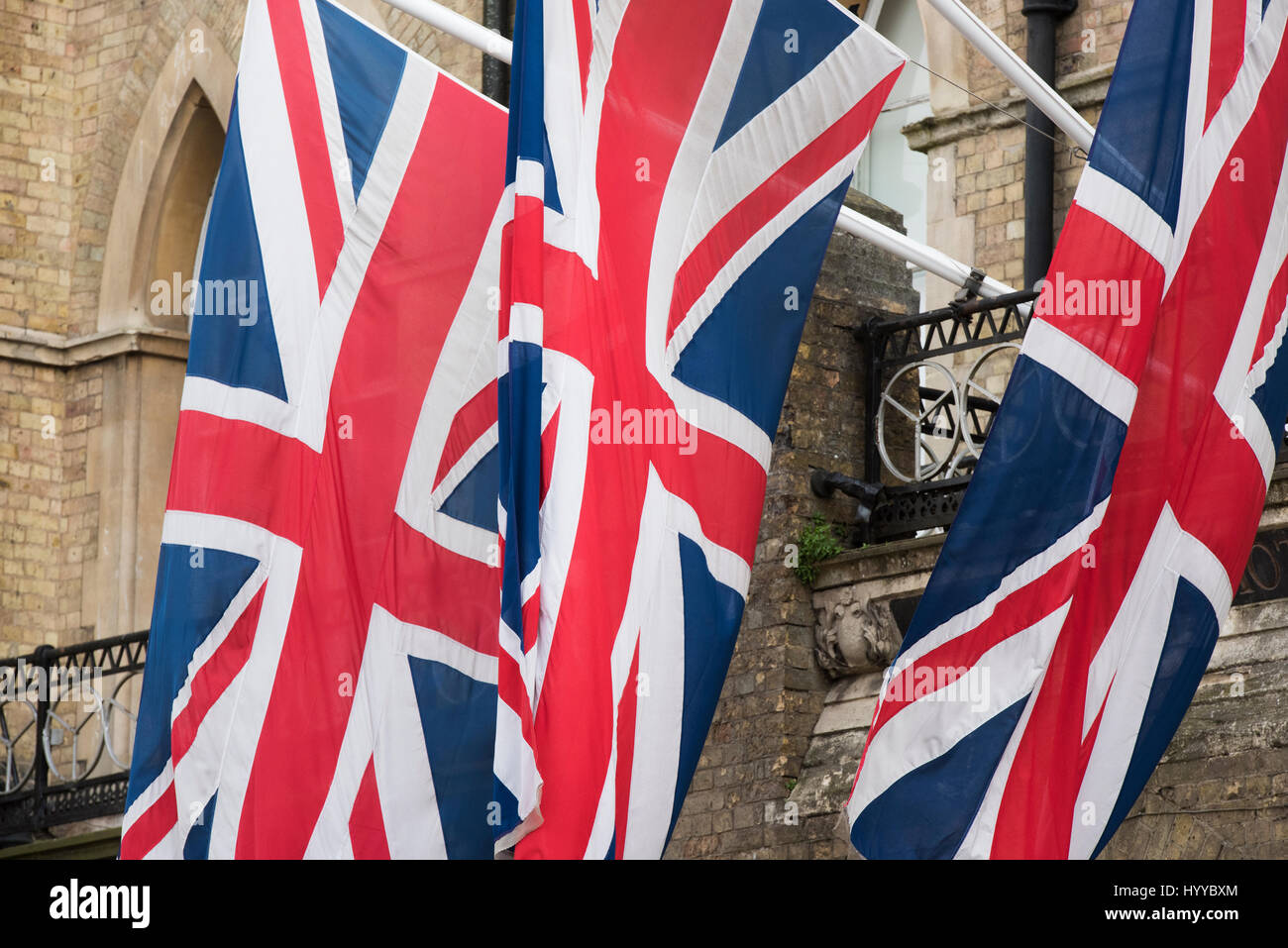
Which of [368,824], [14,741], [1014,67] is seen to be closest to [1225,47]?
[1014,67]

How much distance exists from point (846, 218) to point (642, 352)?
8.91ft

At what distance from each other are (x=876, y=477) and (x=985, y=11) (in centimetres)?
479

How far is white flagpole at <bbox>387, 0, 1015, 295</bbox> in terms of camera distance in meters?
10.6

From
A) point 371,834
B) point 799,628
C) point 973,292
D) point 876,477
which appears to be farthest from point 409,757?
point 973,292

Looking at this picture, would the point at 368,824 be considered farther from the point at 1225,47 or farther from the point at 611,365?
the point at 1225,47

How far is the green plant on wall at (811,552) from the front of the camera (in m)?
10.7

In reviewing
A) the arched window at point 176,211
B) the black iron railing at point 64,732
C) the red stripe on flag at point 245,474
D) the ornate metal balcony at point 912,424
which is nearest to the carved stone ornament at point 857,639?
the ornate metal balcony at point 912,424

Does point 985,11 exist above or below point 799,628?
above

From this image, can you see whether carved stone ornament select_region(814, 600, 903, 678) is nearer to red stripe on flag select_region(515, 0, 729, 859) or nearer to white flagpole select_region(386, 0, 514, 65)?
red stripe on flag select_region(515, 0, 729, 859)

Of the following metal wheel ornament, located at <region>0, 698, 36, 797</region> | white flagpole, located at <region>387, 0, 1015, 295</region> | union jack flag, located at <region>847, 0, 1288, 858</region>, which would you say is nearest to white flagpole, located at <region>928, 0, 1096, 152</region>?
white flagpole, located at <region>387, 0, 1015, 295</region>

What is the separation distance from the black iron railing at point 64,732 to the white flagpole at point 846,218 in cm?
639

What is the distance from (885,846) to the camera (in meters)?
7.71

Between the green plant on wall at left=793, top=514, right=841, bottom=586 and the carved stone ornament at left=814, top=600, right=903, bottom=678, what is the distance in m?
0.19
